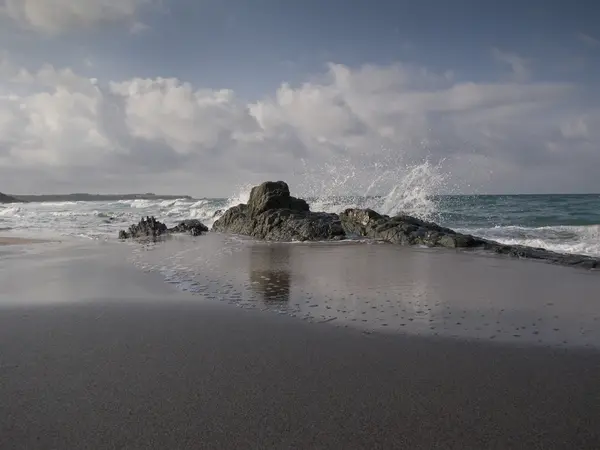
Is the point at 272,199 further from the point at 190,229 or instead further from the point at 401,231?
the point at 401,231

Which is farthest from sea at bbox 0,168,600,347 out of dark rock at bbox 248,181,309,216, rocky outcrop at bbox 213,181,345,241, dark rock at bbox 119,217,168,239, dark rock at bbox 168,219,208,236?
dark rock at bbox 248,181,309,216

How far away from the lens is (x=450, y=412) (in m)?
2.90

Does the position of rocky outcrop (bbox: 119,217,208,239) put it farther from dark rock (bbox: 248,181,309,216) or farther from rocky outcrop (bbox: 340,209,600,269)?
rocky outcrop (bbox: 340,209,600,269)

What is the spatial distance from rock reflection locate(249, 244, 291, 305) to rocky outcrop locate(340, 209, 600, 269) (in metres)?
3.72

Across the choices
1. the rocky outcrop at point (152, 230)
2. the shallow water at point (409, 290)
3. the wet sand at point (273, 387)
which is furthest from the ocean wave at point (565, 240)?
the rocky outcrop at point (152, 230)

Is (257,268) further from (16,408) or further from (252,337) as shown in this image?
(16,408)

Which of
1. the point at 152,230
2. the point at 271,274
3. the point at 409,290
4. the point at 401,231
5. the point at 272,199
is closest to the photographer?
the point at 409,290

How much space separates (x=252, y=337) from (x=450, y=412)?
84.0 inches

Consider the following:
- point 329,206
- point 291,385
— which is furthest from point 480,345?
point 329,206

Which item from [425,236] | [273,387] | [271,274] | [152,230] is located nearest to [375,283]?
[271,274]

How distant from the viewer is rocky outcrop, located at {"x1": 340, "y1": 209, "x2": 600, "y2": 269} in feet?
34.2

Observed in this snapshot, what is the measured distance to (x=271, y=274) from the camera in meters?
8.41

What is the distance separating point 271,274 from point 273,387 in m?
5.15

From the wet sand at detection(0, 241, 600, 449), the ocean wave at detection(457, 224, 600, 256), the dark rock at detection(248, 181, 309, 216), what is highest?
the dark rock at detection(248, 181, 309, 216)
